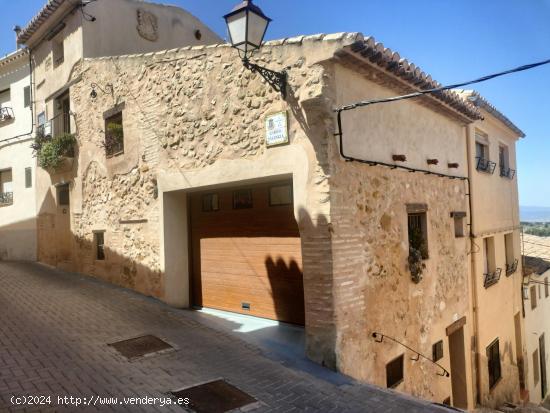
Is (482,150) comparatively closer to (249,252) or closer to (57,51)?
(249,252)

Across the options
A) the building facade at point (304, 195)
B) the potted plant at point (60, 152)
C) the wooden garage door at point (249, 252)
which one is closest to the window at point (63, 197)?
the building facade at point (304, 195)

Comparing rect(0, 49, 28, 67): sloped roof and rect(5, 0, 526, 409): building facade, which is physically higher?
rect(0, 49, 28, 67): sloped roof

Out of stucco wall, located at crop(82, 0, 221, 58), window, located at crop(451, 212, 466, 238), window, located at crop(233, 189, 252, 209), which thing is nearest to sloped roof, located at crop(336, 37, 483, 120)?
window, located at crop(451, 212, 466, 238)

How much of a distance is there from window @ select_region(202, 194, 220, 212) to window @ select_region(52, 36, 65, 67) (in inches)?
304

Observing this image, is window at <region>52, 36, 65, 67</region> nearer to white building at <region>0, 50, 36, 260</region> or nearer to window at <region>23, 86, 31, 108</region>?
white building at <region>0, 50, 36, 260</region>

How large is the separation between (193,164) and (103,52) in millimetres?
6271

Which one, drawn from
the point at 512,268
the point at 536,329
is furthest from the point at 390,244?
the point at 536,329

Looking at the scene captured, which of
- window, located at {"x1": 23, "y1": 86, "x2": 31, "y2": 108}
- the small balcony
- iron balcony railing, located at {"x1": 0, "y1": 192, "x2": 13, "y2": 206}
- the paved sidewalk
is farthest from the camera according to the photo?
the small balcony

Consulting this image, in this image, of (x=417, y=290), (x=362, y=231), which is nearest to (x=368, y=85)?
(x=362, y=231)

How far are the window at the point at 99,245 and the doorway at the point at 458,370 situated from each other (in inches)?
335

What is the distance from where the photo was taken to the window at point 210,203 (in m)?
7.99

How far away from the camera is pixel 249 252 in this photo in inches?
287

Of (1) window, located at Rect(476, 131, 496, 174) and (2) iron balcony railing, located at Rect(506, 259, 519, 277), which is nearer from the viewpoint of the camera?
(1) window, located at Rect(476, 131, 496, 174)

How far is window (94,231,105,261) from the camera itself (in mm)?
10328
